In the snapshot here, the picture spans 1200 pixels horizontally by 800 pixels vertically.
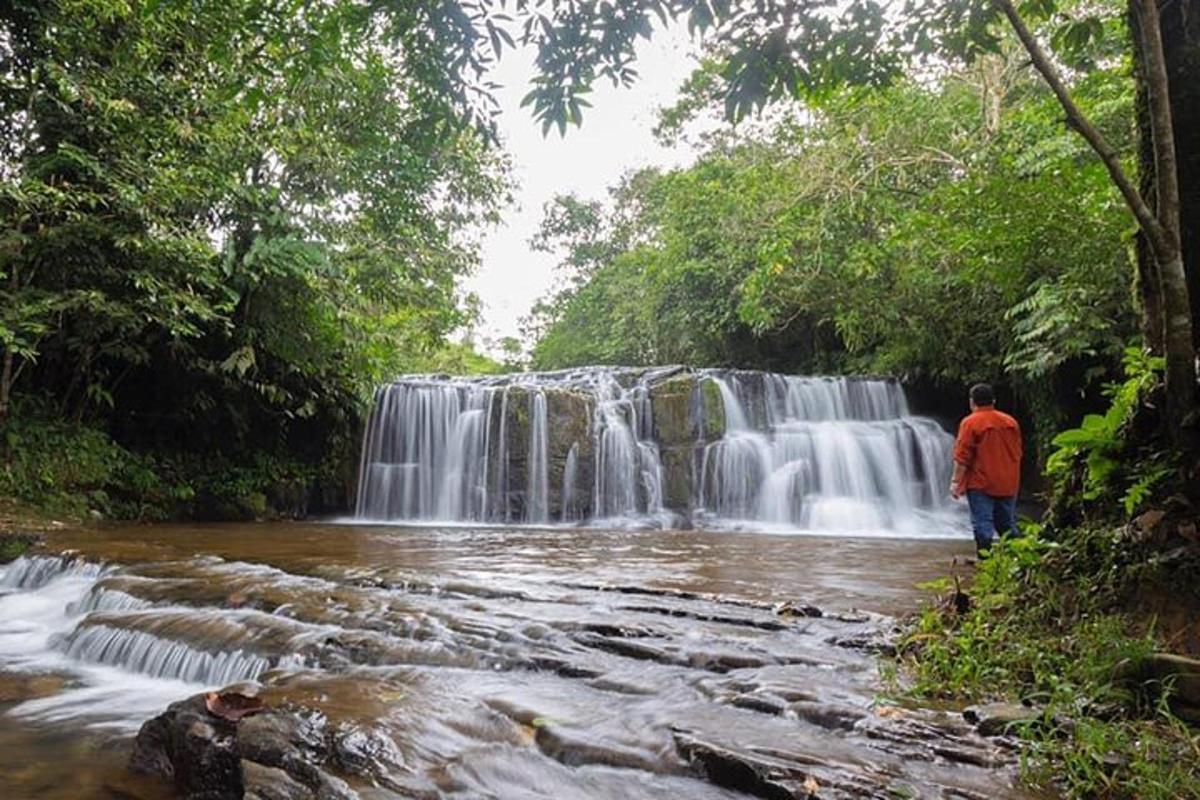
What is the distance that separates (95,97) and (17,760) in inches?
338

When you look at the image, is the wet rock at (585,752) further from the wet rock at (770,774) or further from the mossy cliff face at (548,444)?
the mossy cliff face at (548,444)

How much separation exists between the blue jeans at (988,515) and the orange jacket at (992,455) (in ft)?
0.19

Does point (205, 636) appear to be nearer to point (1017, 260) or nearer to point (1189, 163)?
point (1189, 163)

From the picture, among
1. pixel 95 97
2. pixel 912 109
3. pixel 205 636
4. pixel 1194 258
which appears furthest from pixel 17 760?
pixel 912 109

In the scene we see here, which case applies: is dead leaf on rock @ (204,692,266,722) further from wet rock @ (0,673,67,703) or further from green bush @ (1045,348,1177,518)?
green bush @ (1045,348,1177,518)

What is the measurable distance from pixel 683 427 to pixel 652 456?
83cm

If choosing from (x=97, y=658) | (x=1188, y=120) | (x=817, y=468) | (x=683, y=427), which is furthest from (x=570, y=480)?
(x=1188, y=120)

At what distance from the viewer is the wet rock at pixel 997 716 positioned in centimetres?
271

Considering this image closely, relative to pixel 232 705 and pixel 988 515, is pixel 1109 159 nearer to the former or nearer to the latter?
pixel 988 515

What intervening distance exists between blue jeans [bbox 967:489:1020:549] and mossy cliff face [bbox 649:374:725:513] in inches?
326

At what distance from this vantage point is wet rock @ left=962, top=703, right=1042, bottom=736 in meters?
2.71

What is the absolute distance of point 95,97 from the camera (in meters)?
9.16

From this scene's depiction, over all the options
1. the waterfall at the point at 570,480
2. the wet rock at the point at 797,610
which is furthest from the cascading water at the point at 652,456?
the wet rock at the point at 797,610

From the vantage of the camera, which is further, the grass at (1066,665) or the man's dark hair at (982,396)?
the man's dark hair at (982,396)
